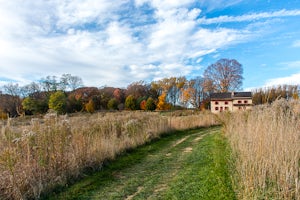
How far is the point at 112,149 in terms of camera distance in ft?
21.3

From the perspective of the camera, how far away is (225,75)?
125ft

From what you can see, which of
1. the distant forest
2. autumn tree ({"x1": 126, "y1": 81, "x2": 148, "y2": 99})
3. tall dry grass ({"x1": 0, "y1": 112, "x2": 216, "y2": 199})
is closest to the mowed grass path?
tall dry grass ({"x1": 0, "y1": 112, "x2": 216, "y2": 199})

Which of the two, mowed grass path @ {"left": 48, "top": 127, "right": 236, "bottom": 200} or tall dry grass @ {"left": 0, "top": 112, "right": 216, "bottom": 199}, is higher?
tall dry grass @ {"left": 0, "top": 112, "right": 216, "bottom": 199}

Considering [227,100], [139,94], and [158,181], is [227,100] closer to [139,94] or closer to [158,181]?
[139,94]

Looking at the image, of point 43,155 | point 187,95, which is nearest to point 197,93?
point 187,95

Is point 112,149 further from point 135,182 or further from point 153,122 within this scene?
point 153,122

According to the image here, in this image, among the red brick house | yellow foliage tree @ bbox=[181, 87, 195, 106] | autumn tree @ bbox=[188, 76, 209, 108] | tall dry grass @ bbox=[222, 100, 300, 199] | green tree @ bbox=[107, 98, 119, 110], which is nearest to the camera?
tall dry grass @ bbox=[222, 100, 300, 199]

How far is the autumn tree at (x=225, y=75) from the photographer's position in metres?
37.2

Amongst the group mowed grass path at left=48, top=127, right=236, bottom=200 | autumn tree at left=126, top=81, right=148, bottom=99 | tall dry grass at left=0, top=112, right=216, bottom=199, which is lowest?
mowed grass path at left=48, top=127, right=236, bottom=200

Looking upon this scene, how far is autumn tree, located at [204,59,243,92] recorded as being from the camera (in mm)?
37219

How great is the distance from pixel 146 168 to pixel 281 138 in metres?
3.43

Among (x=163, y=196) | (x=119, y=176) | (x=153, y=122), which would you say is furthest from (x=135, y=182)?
(x=153, y=122)

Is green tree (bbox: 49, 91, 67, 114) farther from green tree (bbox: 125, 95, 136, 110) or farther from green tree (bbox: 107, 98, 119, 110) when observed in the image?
green tree (bbox: 125, 95, 136, 110)

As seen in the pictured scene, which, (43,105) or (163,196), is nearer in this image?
(163,196)
